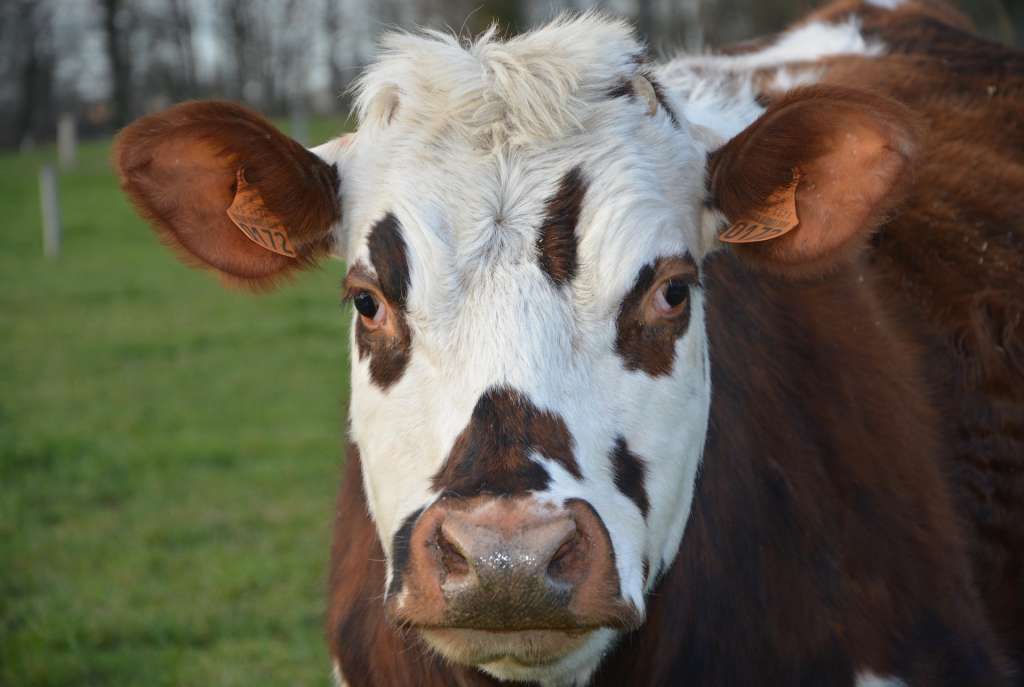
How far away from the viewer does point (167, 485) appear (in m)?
7.51

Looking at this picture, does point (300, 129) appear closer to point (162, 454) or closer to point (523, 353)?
point (162, 454)

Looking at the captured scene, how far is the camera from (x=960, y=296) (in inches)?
144

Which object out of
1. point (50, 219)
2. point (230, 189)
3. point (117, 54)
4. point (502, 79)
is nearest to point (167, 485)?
point (230, 189)

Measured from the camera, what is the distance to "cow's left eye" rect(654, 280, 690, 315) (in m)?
2.66

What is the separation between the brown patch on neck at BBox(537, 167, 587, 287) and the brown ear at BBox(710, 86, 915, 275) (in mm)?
422

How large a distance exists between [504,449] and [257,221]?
3.12 ft

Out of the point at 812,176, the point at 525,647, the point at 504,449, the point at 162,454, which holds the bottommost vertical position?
the point at 162,454

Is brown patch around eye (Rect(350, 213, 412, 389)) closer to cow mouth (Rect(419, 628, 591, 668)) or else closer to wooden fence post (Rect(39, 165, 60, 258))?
cow mouth (Rect(419, 628, 591, 668))

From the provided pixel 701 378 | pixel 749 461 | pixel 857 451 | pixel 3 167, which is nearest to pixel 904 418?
pixel 857 451

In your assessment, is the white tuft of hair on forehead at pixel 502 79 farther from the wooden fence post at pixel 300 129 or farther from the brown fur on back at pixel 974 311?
the wooden fence post at pixel 300 129

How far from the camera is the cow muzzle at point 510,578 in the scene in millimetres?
2131

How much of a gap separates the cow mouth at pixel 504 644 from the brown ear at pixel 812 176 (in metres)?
1.06

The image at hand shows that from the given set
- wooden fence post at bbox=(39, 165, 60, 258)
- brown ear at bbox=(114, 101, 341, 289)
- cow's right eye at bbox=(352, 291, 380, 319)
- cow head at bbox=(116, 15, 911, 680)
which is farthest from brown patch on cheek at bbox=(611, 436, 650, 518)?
wooden fence post at bbox=(39, 165, 60, 258)

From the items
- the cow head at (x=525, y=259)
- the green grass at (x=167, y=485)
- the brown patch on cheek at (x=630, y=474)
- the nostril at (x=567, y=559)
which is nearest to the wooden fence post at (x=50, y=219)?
the green grass at (x=167, y=485)
